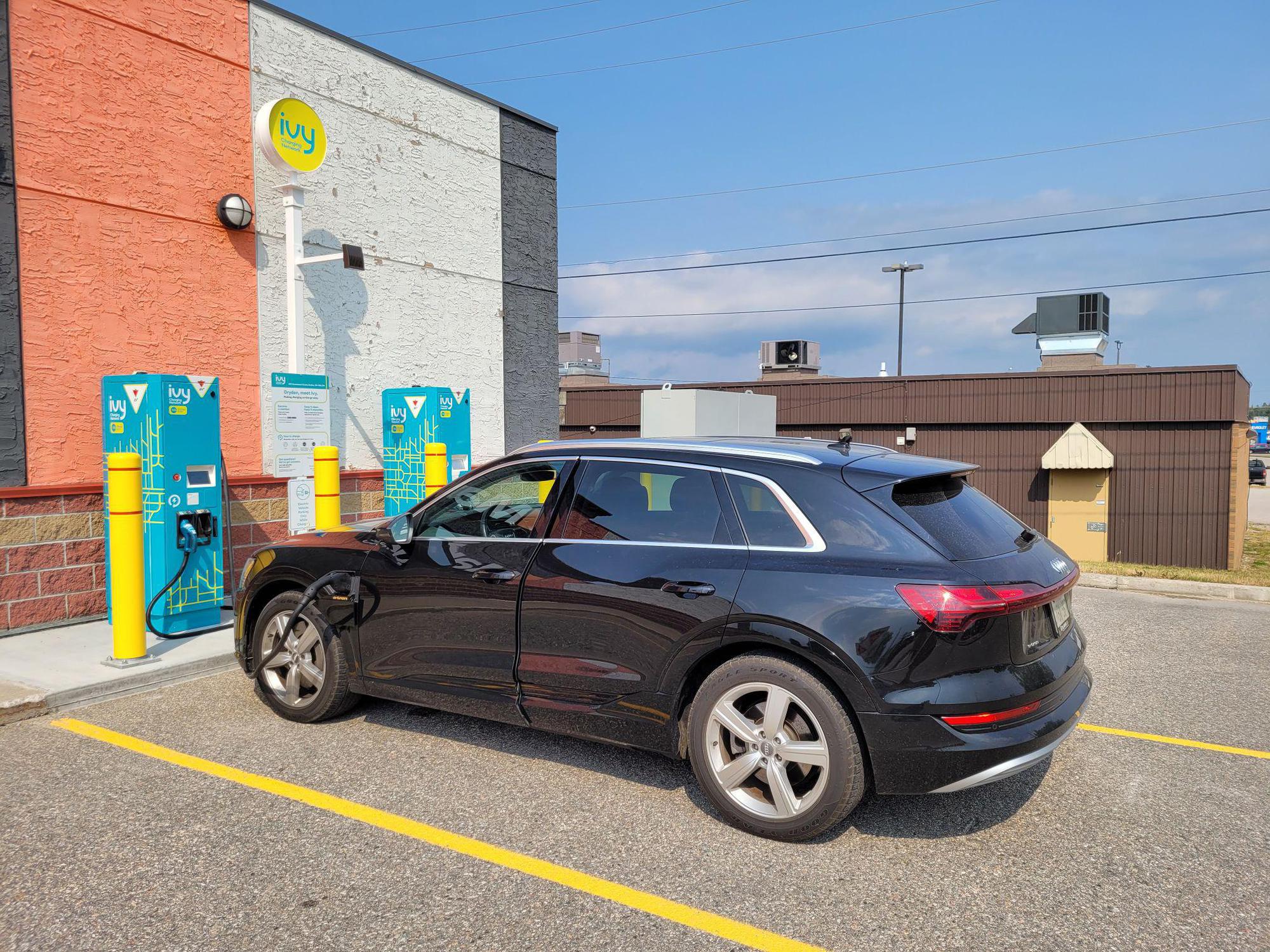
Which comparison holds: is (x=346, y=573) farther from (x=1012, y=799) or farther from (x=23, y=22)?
(x=23, y=22)

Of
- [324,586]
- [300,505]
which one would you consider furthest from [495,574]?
[300,505]

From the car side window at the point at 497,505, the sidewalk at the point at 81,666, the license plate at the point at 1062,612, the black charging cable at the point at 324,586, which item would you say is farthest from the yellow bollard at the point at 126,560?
the license plate at the point at 1062,612

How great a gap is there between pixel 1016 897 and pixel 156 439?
667 cm

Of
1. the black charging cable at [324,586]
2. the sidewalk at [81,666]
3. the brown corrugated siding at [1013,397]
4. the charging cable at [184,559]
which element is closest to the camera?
the black charging cable at [324,586]

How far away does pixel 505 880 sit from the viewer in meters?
3.45

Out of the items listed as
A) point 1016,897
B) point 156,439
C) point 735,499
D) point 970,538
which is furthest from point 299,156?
point 1016,897

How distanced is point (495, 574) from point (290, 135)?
6807 millimetres

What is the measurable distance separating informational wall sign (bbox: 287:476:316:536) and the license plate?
715 cm

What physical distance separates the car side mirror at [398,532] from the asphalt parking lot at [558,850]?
3.59 feet

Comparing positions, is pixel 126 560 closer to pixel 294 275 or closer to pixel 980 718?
pixel 294 275

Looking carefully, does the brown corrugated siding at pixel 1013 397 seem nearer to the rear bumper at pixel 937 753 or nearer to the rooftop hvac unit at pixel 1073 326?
the rooftop hvac unit at pixel 1073 326

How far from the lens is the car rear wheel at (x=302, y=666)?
17.0 ft

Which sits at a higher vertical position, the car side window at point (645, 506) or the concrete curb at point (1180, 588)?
the car side window at point (645, 506)

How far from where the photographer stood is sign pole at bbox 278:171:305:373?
932 cm
